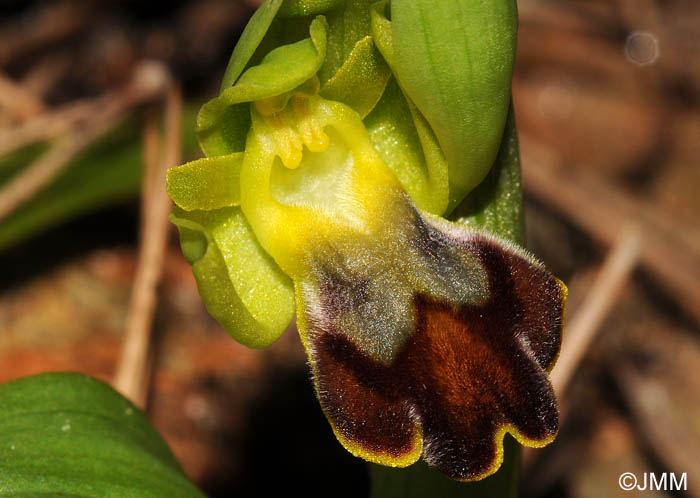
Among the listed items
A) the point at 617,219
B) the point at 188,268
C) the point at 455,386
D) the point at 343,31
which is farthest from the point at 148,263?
the point at 617,219

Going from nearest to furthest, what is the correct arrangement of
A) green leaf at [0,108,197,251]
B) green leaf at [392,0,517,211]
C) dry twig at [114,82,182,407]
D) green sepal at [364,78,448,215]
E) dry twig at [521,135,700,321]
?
green leaf at [392,0,517,211] → green sepal at [364,78,448,215] → dry twig at [114,82,182,407] → green leaf at [0,108,197,251] → dry twig at [521,135,700,321]

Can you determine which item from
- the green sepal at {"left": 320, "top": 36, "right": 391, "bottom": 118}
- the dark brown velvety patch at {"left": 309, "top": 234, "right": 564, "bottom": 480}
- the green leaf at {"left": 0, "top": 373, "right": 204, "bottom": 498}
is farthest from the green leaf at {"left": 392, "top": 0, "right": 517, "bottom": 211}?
the green leaf at {"left": 0, "top": 373, "right": 204, "bottom": 498}

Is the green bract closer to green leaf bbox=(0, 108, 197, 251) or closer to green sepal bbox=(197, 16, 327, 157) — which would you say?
green sepal bbox=(197, 16, 327, 157)

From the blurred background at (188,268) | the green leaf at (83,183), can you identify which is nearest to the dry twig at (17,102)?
the blurred background at (188,268)

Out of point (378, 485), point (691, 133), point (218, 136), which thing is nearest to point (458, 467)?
point (378, 485)

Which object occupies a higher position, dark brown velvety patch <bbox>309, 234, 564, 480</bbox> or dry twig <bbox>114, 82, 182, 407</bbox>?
dark brown velvety patch <bbox>309, 234, 564, 480</bbox>

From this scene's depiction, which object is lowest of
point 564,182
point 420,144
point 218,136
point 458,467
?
point 564,182

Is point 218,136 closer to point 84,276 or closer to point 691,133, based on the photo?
point 84,276

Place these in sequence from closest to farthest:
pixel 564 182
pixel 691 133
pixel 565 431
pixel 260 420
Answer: pixel 260 420
pixel 565 431
pixel 564 182
pixel 691 133
